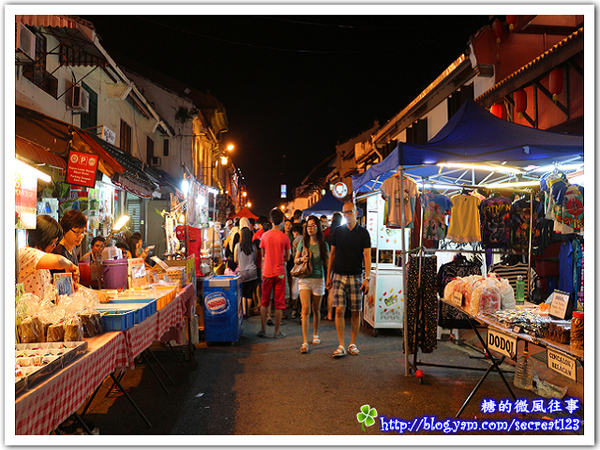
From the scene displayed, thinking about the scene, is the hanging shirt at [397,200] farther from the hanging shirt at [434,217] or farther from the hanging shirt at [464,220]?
the hanging shirt at [464,220]

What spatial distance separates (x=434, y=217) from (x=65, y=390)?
17.7 feet

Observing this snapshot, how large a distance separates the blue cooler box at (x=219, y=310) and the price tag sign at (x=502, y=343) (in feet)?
13.7

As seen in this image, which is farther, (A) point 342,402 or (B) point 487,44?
(B) point 487,44

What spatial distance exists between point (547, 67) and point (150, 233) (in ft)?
53.2

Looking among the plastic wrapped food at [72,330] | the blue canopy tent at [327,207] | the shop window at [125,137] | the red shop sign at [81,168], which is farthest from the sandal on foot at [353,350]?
the shop window at [125,137]

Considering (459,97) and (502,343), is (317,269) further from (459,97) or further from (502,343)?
(459,97)

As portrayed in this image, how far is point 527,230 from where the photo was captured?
6.20 meters

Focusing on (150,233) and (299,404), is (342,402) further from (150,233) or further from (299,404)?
(150,233)

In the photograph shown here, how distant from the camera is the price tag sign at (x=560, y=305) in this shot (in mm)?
3637

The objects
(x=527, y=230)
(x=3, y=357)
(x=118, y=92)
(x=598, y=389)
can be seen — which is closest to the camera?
(x=3, y=357)

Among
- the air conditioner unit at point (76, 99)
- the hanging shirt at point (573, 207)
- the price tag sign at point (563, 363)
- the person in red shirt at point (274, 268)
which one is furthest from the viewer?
the air conditioner unit at point (76, 99)

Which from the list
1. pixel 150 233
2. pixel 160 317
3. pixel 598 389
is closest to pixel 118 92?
pixel 150 233

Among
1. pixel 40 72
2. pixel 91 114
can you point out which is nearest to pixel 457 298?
pixel 40 72

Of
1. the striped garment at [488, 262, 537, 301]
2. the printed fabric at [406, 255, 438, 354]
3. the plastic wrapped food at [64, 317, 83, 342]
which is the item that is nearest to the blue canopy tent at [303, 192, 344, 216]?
the striped garment at [488, 262, 537, 301]
